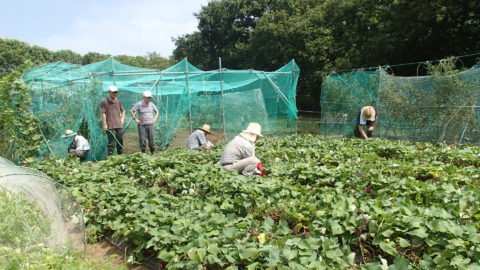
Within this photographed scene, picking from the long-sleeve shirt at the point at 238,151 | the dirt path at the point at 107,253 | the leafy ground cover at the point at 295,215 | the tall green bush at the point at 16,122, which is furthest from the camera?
the tall green bush at the point at 16,122

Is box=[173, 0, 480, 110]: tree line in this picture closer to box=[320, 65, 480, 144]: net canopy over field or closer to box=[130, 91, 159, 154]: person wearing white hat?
box=[320, 65, 480, 144]: net canopy over field

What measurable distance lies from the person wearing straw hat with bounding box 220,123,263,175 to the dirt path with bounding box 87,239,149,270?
7.15 feet

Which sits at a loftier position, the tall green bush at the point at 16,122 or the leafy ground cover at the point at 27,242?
the tall green bush at the point at 16,122

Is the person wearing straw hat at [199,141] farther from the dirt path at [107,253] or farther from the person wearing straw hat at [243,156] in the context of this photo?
the dirt path at [107,253]

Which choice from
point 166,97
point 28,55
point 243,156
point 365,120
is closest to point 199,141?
point 166,97

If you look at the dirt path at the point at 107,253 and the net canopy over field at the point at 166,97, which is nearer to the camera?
the dirt path at the point at 107,253

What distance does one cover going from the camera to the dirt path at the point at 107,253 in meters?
3.70

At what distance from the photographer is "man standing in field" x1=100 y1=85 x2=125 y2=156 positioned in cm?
880

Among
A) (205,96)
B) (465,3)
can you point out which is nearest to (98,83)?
(205,96)

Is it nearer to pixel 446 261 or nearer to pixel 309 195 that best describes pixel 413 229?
pixel 446 261

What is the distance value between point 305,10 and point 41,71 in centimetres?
2385

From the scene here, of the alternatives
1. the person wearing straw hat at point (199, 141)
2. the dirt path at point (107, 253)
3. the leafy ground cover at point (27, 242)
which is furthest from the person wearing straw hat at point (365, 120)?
the leafy ground cover at point (27, 242)

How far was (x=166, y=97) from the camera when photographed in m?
10.8

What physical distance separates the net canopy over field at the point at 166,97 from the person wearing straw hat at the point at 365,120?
3.21m
